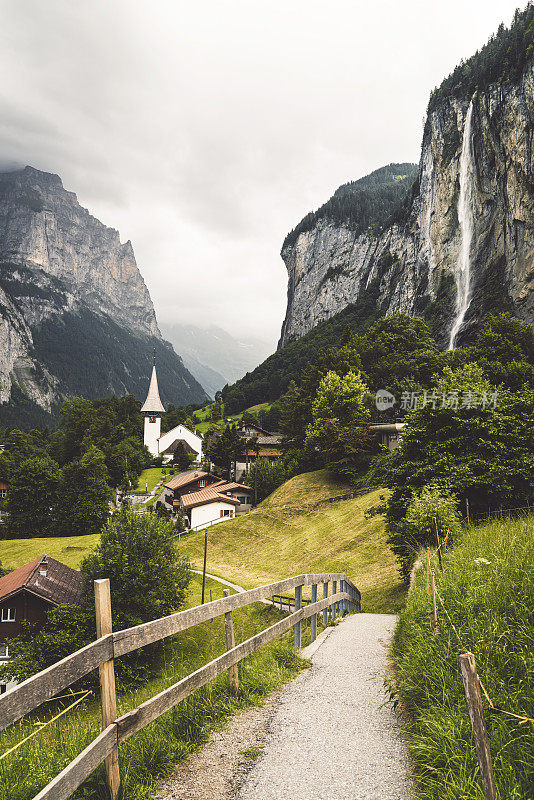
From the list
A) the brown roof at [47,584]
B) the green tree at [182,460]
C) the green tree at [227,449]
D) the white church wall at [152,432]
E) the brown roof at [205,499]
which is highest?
the white church wall at [152,432]

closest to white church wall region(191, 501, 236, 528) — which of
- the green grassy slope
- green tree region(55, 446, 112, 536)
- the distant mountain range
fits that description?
the green grassy slope

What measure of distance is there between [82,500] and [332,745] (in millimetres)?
69055

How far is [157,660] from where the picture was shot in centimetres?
2662

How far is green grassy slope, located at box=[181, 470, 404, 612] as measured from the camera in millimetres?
25814

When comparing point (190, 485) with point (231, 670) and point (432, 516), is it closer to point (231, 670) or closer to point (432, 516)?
point (432, 516)

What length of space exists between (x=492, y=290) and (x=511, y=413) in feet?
208

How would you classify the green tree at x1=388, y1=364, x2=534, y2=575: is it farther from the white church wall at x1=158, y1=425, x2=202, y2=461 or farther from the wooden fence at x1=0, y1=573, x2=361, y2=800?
the white church wall at x1=158, y1=425, x2=202, y2=461

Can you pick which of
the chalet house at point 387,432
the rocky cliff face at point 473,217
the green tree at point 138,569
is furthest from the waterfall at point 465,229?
the green tree at point 138,569

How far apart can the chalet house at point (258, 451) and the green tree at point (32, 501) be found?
28111mm

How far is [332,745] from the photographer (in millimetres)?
4148

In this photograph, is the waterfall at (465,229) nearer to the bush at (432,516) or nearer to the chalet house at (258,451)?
the chalet house at (258,451)

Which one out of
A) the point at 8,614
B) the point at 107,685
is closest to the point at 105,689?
the point at 107,685

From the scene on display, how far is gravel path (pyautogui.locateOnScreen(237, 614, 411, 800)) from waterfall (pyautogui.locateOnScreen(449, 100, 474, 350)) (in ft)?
265

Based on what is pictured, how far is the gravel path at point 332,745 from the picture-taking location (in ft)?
11.2
